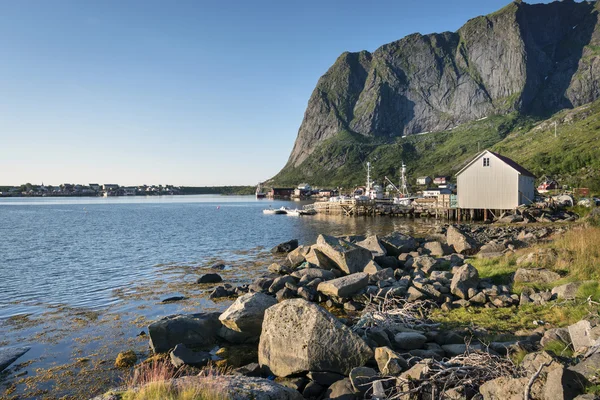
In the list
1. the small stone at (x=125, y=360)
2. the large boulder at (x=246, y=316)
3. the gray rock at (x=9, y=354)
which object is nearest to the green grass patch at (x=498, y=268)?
the large boulder at (x=246, y=316)

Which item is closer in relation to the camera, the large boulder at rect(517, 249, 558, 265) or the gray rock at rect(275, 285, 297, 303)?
the large boulder at rect(517, 249, 558, 265)

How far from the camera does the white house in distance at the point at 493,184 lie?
51.9 m

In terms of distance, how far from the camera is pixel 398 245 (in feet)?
87.3

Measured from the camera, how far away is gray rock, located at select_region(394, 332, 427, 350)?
9695 mm

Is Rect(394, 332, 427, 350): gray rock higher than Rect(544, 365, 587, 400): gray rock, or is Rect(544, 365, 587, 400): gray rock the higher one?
Rect(544, 365, 587, 400): gray rock

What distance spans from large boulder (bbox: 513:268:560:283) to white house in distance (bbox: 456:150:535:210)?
41853 mm

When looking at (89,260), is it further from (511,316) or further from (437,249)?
(511,316)

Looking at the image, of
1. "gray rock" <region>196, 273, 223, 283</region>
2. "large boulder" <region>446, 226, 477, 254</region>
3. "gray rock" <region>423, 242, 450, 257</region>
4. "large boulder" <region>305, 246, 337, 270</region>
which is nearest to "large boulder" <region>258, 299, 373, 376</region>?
"large boulder" <region>305, 246, 337, 270</region>

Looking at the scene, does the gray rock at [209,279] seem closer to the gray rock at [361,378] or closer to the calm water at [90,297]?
the calm water at [90,297]

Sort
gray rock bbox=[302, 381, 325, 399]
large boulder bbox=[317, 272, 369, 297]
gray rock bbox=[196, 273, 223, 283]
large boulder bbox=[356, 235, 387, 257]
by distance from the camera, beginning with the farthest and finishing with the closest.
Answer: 1. large boulder bbox=[356, 235, 387, 257]
2. gray rock bbox=[196, 273, 223, 283]
3. large boulder bbox=[317, 272, 369, 297]
4. gray rock bbox=[302, 381, 325, 399]

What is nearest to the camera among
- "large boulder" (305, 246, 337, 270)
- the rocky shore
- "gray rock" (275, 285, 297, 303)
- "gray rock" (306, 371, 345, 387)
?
the rocky shore

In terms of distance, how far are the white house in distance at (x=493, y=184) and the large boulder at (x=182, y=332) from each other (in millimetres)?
50242

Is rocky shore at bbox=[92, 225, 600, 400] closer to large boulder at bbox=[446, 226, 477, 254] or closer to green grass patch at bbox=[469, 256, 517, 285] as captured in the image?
green grass patch at bbox=[469, 256, 517, 285]

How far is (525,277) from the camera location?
14.6 meters
